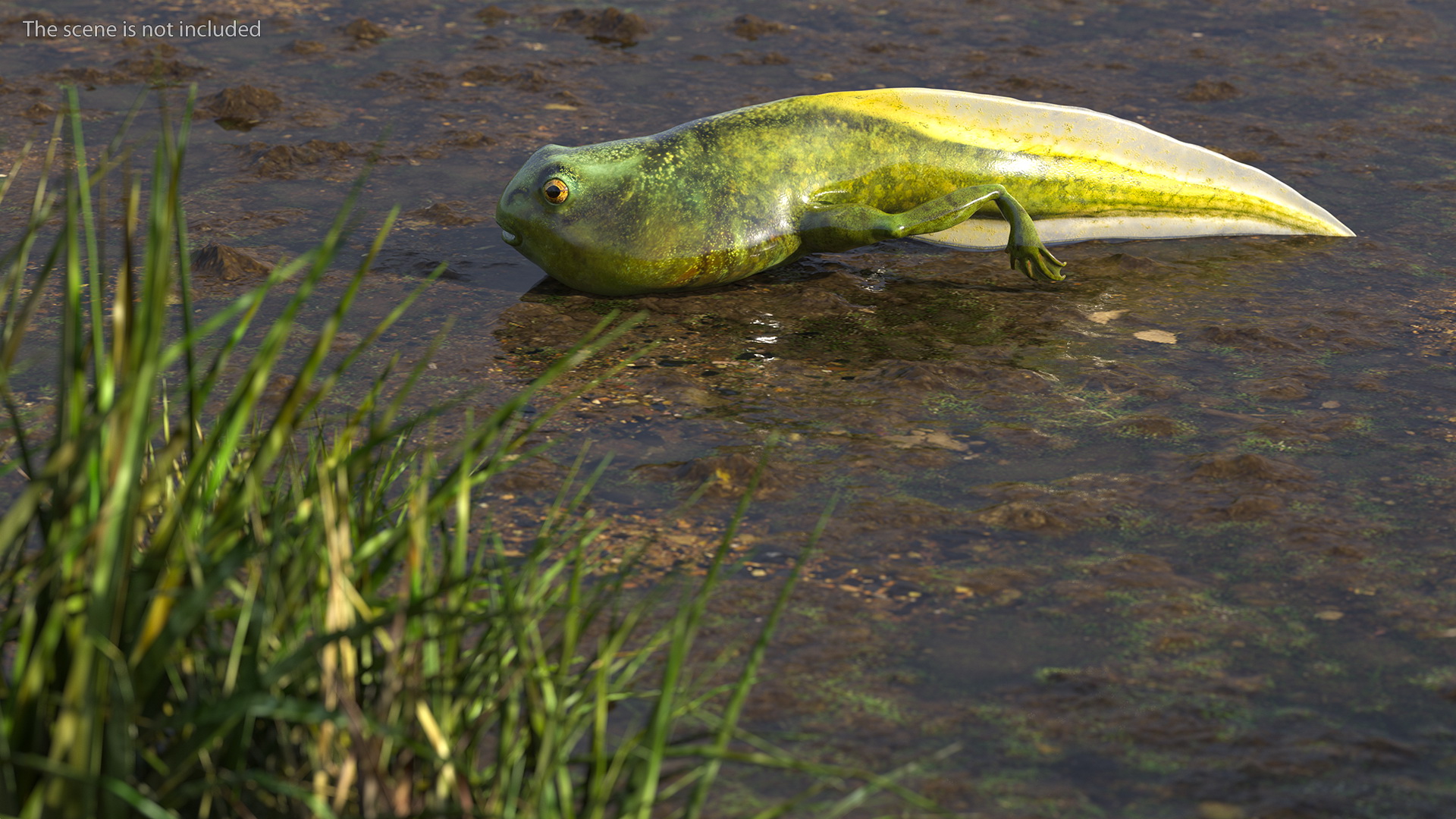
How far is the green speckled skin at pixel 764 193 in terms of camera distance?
13.3 ft

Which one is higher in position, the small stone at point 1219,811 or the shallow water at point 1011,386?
the shallow water at point 1011,386

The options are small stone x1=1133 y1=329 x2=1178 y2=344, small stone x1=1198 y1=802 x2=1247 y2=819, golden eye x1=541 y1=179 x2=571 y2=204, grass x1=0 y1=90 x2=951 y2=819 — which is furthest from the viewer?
small stone x1=1133 y1=329 x2=1178 y2=344

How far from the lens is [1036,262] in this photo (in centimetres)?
438

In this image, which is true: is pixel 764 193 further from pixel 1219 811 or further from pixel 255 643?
pixel 255 643

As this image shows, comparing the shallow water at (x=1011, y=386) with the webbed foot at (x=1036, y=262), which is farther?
the webbed foot at (x=1036, y=262)

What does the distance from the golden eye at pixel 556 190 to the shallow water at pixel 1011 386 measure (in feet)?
1.20

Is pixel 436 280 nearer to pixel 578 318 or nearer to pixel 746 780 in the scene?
pixel 578 318

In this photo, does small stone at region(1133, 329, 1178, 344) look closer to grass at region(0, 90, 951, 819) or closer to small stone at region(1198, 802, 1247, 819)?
small stone at region(1198, 802, 1247, 819)

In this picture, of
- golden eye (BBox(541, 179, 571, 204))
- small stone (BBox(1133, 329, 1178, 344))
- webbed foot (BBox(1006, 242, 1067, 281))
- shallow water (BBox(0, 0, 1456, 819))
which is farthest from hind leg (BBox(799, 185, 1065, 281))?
golden eye (BBox(541, 179, 571, 204))

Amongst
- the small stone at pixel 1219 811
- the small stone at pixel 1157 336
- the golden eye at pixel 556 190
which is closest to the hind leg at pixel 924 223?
the small stone at pixel 1157 336

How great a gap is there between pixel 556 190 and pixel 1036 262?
4.94ft

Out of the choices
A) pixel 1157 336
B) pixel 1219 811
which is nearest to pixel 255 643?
pixel 1219 811

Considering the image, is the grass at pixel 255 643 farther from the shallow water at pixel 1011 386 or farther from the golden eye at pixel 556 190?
the golden eye at pixel 556 190

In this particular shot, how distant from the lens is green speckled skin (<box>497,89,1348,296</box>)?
4066mm
